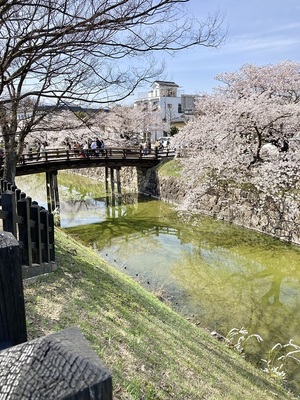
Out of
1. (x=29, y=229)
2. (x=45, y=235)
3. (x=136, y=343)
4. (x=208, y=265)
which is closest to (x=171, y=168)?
(x=208, y=265)

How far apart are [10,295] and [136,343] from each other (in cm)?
252

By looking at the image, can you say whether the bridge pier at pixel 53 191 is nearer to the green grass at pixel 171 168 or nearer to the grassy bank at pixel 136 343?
the green grass at pixel 171 168

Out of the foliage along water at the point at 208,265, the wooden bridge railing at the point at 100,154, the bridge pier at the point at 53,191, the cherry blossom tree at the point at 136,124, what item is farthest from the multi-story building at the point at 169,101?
the foliage along water at the point at 208,265

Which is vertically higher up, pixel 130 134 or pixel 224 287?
pixel 130 134

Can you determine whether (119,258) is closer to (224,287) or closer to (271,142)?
(224,287)

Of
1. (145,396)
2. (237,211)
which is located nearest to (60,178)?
(237,211)

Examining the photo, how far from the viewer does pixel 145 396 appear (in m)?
2.44

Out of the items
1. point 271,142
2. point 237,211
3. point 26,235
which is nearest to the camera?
point 26,235

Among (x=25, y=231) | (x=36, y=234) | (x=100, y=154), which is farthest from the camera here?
(x=100, y=154)

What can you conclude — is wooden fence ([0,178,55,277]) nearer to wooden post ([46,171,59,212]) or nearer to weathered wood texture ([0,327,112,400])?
weathered wood texture ([0,327,112,400])

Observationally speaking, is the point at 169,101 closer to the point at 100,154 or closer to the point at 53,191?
the point at 100,154

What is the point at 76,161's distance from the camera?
58.9 ft

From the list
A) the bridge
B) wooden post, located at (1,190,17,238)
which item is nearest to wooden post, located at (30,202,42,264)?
wooden post, located at (1,190,17,238)

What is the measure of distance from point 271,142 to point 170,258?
26.9 ft
